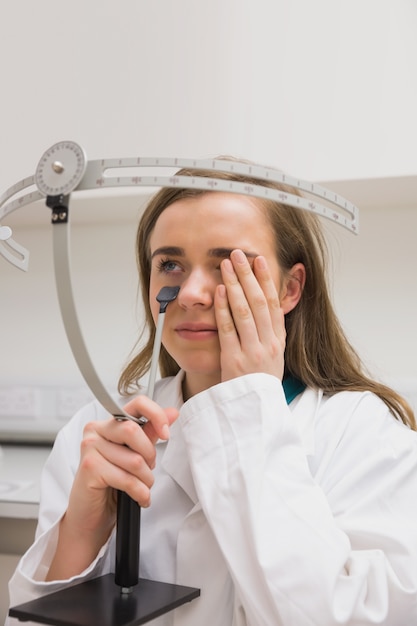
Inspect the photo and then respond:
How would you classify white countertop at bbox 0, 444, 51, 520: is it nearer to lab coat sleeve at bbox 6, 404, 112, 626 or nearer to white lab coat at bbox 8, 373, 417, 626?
lab coat sleeve at bbox 6, 404, 112, 626

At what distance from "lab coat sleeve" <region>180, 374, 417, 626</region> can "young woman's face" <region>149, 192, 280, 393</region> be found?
0.10m

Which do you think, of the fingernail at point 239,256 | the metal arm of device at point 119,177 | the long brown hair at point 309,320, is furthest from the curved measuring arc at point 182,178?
the long brown hair at point 309,320

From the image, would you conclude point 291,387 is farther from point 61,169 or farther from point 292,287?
point 61,169

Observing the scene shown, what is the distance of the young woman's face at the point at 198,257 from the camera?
2.51ft

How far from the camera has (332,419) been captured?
0.79m

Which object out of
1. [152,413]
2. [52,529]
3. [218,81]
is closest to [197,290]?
[152,413]

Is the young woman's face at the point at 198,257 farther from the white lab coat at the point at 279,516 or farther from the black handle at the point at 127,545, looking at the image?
the black handle at the point at 127,545

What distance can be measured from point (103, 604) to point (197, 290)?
0.35 meters

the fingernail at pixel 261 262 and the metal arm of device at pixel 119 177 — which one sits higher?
the metal arm of device at pixel 119 177

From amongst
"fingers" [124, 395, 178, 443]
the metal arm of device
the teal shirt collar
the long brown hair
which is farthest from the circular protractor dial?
the teal shirt collar

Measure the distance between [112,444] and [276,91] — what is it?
938 millimetres

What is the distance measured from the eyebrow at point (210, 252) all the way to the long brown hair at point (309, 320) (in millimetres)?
80

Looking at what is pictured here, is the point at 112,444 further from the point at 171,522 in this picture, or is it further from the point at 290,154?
the point at 290,154

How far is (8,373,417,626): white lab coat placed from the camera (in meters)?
0.60
